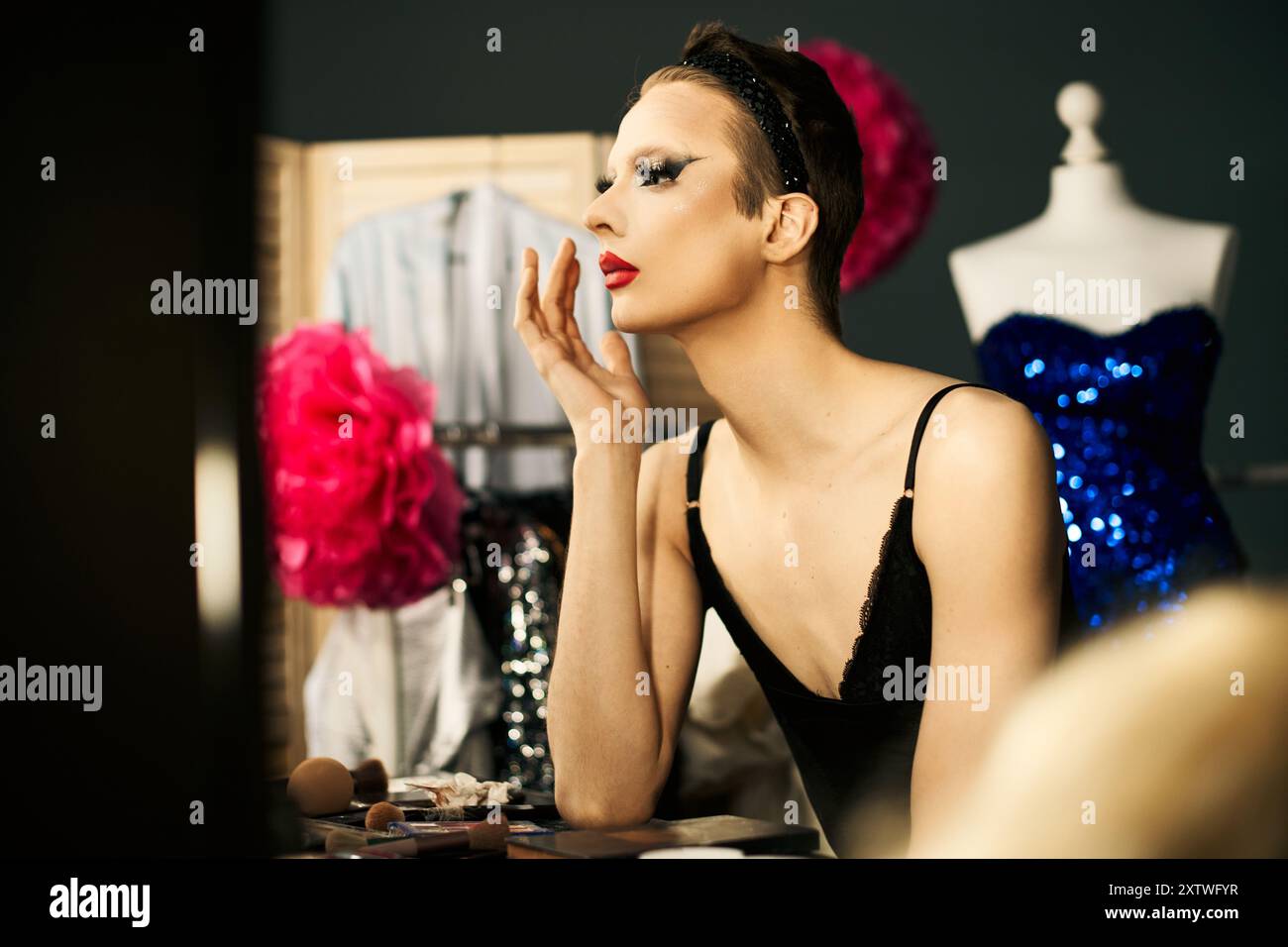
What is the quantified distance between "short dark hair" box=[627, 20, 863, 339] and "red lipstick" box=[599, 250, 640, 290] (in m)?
0.15

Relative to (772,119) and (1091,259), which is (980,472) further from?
(1091,259)

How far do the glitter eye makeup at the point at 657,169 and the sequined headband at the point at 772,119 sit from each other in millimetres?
100

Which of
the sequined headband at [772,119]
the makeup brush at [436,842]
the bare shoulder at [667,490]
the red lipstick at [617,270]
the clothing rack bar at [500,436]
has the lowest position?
the makeup brush at [436,842]

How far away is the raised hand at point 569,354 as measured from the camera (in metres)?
1.61

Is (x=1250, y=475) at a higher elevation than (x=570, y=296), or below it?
below

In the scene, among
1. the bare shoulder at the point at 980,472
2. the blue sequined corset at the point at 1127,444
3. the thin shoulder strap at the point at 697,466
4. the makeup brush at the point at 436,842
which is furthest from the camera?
the blue sequined corset at the point at 1127,444

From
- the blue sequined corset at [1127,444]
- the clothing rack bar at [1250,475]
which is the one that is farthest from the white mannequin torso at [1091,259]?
the clothing rack bar at [1250,475]

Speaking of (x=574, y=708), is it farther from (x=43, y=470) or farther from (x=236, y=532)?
(x=43, y=470)

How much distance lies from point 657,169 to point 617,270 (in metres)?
0.13

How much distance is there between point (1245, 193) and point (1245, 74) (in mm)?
241

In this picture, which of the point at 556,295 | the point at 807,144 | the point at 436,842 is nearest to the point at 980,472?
the point at 807,144

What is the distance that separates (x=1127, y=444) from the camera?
227 centimetres

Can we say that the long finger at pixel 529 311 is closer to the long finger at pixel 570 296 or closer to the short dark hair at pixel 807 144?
the long finger at pixel 570 296

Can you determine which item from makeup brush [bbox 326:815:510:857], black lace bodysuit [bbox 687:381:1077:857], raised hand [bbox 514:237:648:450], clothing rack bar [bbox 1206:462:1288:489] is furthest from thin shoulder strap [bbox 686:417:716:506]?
clothing rack bar [bbox 1206:462:1288:489]
